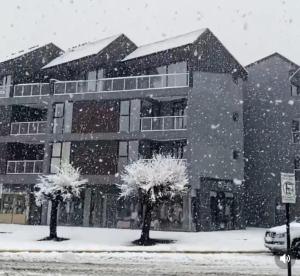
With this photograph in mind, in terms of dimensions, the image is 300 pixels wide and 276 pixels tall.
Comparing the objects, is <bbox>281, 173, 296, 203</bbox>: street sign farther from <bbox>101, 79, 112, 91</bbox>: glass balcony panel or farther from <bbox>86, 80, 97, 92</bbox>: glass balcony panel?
<bbox>86, 80, 97, 92</bbox>: glass balcony panel

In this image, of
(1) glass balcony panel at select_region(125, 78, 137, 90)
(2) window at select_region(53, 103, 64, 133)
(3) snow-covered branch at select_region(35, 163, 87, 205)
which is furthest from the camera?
→ (2) window at select_region(53, 103, 64, 133)

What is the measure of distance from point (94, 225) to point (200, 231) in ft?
24.9

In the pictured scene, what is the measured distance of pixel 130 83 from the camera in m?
34.2

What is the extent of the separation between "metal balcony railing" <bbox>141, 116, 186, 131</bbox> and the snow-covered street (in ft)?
50.8

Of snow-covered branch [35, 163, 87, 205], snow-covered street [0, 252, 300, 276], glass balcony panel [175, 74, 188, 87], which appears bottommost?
snow-covered street [0, 252, 300, 276]

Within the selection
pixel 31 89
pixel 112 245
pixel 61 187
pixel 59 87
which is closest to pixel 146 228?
pixel 112 245

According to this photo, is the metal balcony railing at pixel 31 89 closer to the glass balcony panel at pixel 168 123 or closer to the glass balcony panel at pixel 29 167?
the glass balcony panel at pixel 29 167

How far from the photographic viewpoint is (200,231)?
101ft

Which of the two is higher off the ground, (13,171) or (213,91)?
(213,91)

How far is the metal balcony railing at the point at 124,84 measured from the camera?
108 feet

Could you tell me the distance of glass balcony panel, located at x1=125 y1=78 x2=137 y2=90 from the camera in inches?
1344

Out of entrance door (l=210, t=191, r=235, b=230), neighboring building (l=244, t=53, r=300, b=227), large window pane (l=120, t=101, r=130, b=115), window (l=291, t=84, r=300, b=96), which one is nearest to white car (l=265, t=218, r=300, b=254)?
entrance door (l=210, t=191, r=235, b=230)

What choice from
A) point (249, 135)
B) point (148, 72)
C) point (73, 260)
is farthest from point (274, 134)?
point (73, 260)

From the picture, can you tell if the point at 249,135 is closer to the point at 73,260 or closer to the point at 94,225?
the point at 94,225
